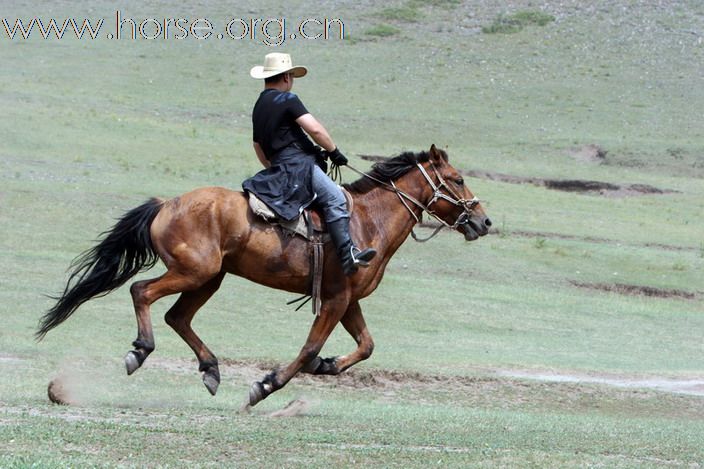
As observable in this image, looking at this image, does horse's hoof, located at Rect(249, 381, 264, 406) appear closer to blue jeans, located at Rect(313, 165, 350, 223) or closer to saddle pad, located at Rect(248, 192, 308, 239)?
saddle pad, located at Rect(248, 192, 308, 239)

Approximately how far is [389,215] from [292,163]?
1.08 m

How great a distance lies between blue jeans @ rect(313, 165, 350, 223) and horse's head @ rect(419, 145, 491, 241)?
1.15 metres

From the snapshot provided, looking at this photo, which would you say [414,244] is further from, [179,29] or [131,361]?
[179,29]

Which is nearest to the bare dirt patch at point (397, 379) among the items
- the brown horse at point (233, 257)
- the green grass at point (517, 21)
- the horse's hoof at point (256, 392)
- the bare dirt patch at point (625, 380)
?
the bare dirt patch at point (625, 380)

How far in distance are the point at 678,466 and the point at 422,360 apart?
325 inches

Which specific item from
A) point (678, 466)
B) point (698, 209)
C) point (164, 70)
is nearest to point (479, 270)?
point (698, 209)

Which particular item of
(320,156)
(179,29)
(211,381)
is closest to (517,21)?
(179,29)

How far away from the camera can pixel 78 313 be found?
17.6m

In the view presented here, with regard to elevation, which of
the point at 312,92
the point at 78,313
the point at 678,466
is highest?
the point at 678,466

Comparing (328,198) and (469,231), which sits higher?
(328,198)

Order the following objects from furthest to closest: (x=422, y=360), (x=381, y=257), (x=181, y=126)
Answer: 1. (x=181, y=126)
2. (x=422, y=360)
3. (x=381, y=257)

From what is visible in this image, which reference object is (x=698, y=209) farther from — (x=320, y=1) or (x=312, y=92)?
(x=320, y=1)

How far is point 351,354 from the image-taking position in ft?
36.8

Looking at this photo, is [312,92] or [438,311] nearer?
[438,311]
